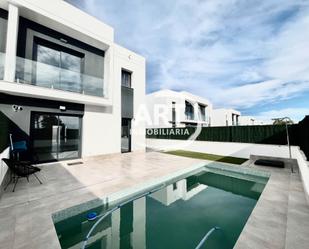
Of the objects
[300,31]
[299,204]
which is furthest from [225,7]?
[299,204]

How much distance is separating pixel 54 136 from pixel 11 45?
14.9ft

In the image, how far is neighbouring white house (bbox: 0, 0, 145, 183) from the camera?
684 centimetres

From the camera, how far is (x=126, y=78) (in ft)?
39.3

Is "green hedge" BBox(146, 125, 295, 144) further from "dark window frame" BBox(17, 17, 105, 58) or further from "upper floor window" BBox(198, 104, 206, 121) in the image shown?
"upper floor window" BBox(198, 104, 206, 121)

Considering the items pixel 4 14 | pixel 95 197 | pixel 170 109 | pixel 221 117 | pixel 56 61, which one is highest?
pixel 4 14

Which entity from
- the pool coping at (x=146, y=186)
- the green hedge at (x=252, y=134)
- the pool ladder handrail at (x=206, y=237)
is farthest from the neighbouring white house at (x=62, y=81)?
the pool ladder handrail at (x=206, y=237)

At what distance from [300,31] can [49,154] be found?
46.3 ft

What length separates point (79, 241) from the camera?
311 cm

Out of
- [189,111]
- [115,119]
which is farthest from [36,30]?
[189,111]

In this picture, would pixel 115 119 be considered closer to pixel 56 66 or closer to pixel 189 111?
pixel 56 66

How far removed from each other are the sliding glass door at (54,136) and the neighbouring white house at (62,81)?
0.14 ft

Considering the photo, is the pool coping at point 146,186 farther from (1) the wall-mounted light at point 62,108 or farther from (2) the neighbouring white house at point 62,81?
(1) the wall-mounted light at point 62,108

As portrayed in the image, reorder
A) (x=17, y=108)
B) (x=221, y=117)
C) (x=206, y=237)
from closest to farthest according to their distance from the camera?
(x=206, y=237) → (x=17, y=108) → (x=221, y=117)

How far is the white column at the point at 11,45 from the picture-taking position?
6.34m
